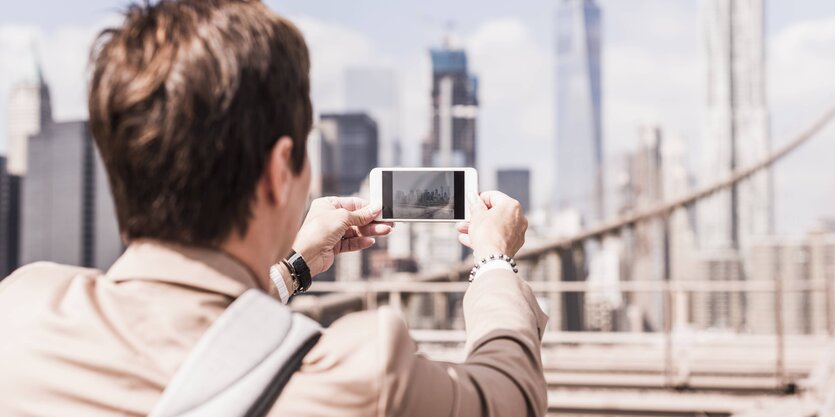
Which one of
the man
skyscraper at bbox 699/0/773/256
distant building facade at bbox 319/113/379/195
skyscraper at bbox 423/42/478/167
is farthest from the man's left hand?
skyscraper at bbox 699/0/773/256

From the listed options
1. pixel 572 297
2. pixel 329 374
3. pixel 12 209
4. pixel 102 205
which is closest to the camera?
pixel 329 374

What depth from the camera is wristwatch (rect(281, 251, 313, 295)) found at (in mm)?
1137

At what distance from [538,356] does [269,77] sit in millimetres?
361

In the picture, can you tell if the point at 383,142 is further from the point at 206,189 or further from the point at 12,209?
the point at 206,189

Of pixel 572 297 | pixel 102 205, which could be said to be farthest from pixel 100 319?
pixel 102 205

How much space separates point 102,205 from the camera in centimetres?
7262

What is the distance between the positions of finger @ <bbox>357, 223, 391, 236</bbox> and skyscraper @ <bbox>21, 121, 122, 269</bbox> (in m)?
77.0

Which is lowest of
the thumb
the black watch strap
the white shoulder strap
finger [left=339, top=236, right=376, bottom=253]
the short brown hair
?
the white shoulder strap

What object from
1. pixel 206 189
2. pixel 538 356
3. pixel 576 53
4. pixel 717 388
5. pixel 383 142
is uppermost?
pixel 576 53

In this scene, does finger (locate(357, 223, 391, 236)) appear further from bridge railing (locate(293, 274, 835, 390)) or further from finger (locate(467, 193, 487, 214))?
bridge railing (locate(293, 274, 835, 390))

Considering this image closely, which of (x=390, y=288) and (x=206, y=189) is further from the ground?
(x=206, y=189)

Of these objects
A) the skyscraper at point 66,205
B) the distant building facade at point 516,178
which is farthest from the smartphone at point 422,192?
the distant building facade at point 516,178

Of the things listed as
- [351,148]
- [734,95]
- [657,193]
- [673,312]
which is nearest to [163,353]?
[673,312]

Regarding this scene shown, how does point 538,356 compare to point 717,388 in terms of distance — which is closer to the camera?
point 538,356
